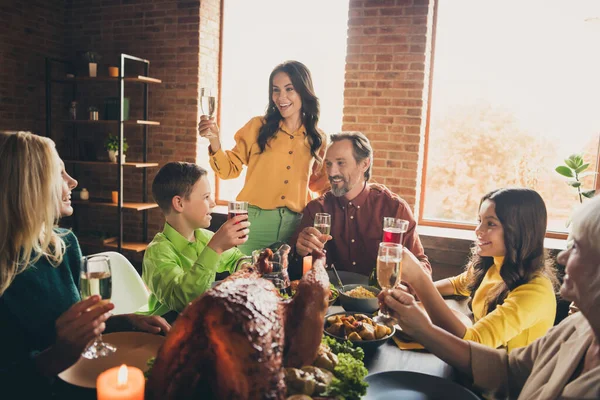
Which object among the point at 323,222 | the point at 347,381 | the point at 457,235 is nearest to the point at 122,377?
the point at 347,381

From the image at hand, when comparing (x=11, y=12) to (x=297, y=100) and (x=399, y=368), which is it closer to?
(x=297, y=100)

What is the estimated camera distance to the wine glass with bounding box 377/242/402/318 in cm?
134

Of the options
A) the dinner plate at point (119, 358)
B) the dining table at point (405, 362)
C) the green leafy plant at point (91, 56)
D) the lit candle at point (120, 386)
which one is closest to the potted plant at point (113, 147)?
the green leafy plant at point (91, 56)

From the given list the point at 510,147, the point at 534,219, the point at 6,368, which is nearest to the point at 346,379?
the point at 6,368

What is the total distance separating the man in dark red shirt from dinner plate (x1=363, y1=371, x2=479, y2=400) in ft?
4.24

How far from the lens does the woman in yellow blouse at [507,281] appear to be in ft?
5.04

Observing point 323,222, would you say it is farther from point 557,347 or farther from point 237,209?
point 557,347

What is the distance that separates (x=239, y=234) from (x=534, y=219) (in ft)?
3.53

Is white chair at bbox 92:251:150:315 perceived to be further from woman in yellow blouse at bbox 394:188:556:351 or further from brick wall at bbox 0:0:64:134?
brick wall at bbox 0:0:64:134

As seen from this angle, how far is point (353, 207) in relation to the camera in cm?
266

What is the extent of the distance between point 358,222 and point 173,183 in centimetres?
110

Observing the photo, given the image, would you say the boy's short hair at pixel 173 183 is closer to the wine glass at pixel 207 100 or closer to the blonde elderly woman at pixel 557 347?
the wine glass at pixel 207 100

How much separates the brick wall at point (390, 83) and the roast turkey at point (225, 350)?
3263 mm

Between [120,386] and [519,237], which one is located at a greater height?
[519,237]
